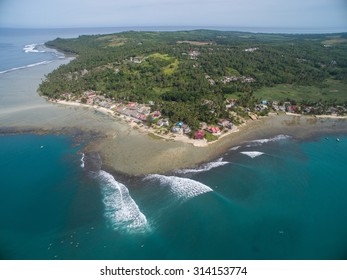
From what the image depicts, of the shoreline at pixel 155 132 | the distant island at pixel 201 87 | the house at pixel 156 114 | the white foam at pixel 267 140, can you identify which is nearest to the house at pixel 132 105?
the distant island at pixel 201 87

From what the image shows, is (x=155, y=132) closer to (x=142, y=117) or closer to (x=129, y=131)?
(x=129, y=131)

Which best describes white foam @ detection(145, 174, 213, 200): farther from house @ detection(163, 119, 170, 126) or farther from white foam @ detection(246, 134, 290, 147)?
house @ detection(163, 119, 170, 126)

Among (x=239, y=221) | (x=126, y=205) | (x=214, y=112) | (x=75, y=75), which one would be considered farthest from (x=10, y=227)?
(x=75, y=75)

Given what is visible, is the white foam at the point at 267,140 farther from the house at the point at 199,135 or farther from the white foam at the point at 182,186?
the white foam at the point at 182,186

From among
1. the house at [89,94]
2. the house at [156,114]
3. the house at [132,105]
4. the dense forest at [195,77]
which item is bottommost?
the house at [156,114]

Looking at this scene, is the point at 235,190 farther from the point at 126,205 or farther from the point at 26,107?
the point at 26,107

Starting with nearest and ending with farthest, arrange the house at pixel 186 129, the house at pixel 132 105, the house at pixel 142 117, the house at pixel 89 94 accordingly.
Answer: the house at pixel 186 129
the house at pixel 142 117
the house at pixel 132 105
the house at pixel 89 94

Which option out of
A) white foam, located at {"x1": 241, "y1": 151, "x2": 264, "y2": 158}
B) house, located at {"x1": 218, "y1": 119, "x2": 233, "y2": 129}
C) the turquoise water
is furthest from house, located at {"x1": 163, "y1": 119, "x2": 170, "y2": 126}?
white foam, located at {"x1": 241, "y1": 151, "x2": 264, "y2": 158}
